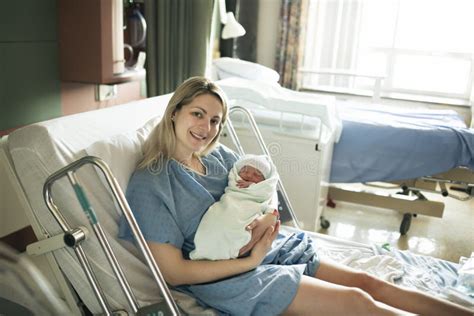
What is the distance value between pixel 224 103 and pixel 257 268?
1.87 feet

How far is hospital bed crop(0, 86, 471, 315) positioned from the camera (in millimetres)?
1263

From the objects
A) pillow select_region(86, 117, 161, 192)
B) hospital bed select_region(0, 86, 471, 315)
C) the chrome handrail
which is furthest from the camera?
pillow select_region(86, 117, 161, 192)

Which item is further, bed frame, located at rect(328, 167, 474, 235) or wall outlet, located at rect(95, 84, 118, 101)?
bed frame, located at rect(328, 167, 474, 235)

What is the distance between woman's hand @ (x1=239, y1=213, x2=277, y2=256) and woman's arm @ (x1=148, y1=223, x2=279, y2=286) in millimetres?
22

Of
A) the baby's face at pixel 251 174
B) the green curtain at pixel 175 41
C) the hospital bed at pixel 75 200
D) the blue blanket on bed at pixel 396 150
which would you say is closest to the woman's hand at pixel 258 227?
the baby's face at pixel 251 174

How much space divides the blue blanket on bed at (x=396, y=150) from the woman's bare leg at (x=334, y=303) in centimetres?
157

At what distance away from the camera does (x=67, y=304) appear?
4.39 feet

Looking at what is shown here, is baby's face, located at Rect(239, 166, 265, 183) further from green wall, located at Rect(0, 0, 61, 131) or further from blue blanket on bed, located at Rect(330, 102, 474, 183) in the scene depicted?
blue blanket on bed, located at Rect(330, 102, 474, 183)

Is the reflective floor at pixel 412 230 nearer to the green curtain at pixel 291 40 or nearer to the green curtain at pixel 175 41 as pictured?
the green curtain at pixel 175 41

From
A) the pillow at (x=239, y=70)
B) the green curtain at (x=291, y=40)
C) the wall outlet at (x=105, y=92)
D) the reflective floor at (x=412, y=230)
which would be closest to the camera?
the wall outlet at (x=105, y=92)

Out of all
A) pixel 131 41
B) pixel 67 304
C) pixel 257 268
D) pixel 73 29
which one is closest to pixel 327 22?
pixel 131 41

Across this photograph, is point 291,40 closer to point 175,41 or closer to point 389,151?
point 389,151

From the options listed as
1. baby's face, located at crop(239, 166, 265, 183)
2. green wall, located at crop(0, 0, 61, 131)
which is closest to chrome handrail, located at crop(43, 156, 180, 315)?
baby's face, located at crop(239, 166, 265, 183)

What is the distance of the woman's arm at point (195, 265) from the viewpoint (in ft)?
4.31
